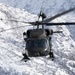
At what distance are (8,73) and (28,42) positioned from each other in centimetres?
14972

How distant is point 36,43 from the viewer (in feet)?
118

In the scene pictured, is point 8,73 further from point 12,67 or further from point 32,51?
point 32,51

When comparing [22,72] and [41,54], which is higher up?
[41,54]

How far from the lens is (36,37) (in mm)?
36000

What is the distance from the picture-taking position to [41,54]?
35656 millimetres

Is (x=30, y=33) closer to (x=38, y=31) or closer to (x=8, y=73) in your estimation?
(x=38, y=31)

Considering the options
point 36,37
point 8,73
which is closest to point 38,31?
point 36,37

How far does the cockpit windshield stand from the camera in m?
35.9

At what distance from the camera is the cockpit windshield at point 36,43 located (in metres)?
35.9

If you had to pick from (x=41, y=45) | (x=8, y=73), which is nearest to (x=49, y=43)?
(x=41, y=45)

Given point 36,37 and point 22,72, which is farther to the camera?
point 22,72

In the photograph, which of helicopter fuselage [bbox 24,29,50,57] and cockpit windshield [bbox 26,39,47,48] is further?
cockpit windshield [bbox 26,39,47,48]

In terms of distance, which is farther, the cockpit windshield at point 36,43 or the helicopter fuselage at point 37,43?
the cockpit windshield at point 36,43

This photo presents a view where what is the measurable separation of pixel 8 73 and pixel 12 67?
6530 mm
